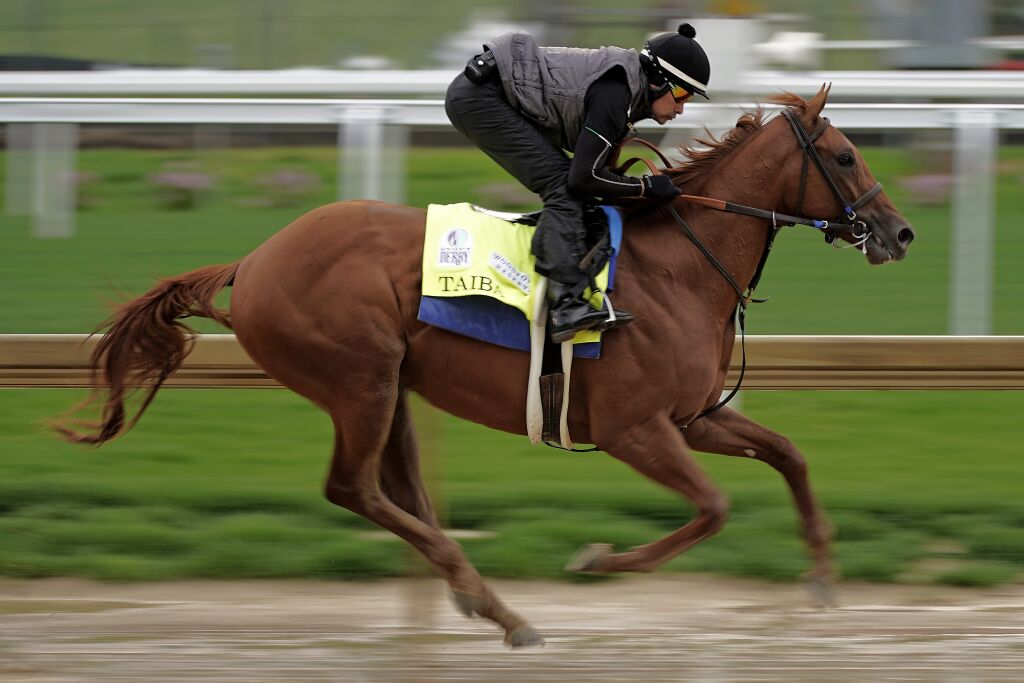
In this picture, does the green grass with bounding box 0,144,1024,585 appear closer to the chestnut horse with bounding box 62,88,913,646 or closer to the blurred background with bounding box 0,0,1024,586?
the blurred background with bounding box 0,0,1024,586

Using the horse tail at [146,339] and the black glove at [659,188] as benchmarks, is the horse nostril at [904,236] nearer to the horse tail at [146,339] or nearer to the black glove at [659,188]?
the black glove at [659,188]

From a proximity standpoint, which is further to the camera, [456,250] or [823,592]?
[823,592]

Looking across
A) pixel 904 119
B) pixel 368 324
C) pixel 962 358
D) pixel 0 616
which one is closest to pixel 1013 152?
pixel 904 119

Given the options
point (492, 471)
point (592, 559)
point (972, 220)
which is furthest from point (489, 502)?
point (972, 220)

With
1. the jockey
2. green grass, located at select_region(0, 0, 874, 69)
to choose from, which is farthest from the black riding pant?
green grass, located at select_region(0, 0, 874, 69)

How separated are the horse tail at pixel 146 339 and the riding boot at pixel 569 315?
1.23m

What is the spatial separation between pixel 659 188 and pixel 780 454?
1.10 metres

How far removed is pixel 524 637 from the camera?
5109 millimetres

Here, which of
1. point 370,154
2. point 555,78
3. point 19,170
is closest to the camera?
point 555,78

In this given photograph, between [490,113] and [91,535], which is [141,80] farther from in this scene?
[490,113]

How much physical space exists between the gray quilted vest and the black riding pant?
2.3 inches

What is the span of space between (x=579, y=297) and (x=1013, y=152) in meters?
7.05

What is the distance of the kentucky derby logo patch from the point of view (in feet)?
17.1

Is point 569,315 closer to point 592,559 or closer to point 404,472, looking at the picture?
point 592,559
